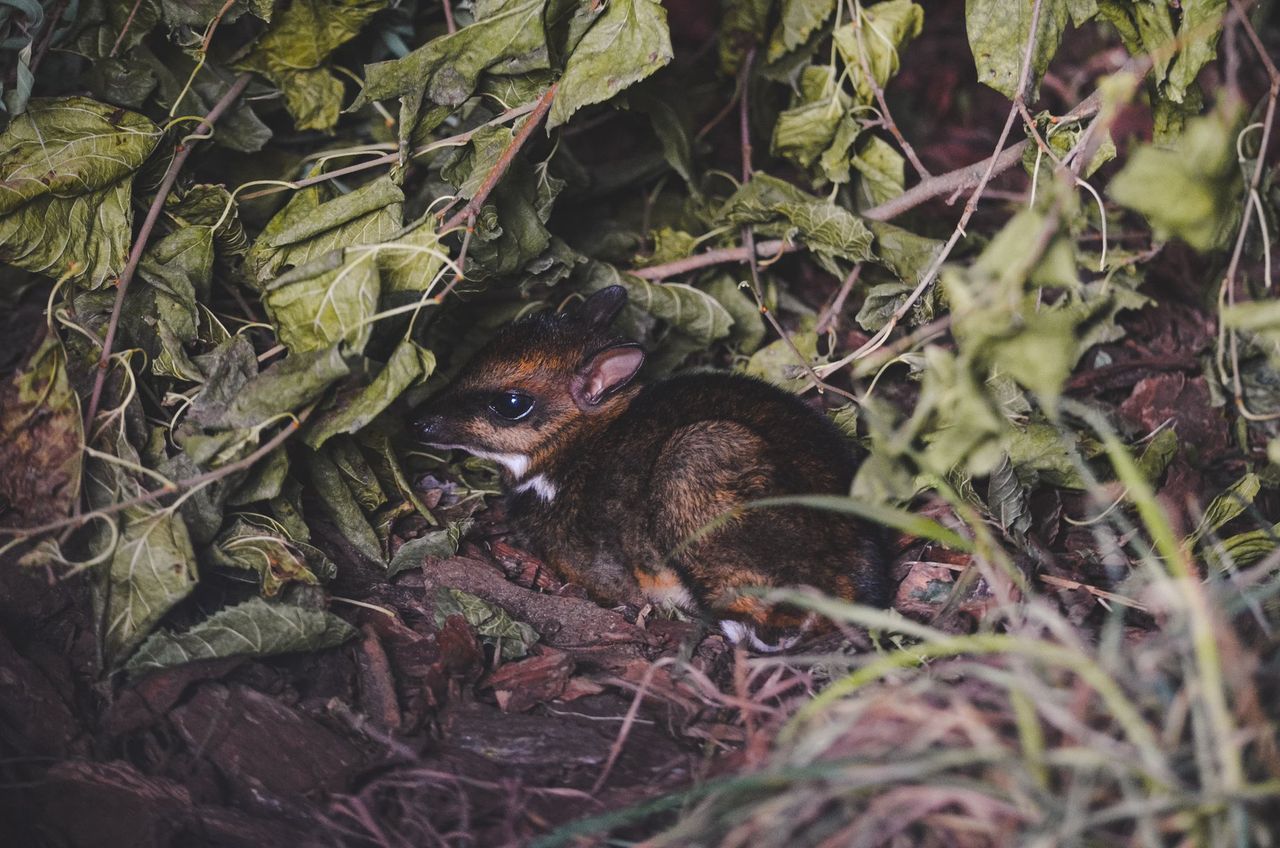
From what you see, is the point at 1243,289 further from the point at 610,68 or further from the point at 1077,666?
the point at 1077,666

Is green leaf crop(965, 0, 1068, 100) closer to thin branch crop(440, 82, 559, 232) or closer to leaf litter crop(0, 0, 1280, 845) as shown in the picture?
leaf litter crop(0, 0, 1280, 845)

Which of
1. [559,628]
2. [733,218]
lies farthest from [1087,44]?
[559,628]

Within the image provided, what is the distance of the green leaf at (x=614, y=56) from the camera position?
13.4ft

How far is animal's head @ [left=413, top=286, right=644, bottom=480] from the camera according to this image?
4.77 m

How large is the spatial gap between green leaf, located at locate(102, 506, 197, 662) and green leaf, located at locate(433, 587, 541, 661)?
94 cm

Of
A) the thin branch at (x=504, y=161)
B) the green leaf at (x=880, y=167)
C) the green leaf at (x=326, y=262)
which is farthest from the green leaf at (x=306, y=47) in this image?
the green leaf at (x=880, y=167)

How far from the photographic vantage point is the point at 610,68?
413cm

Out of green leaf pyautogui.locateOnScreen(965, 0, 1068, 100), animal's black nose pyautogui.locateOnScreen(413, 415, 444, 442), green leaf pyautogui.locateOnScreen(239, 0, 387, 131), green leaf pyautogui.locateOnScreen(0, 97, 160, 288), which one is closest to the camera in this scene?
green leaf pyautogui.locateOnScreen(0, 97, 160, 288)

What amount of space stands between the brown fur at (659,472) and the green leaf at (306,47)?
134 centimetres

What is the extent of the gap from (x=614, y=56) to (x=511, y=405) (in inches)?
61.9

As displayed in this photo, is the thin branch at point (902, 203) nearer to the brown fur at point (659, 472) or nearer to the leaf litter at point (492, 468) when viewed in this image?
the leaf litter at point (492, 468)

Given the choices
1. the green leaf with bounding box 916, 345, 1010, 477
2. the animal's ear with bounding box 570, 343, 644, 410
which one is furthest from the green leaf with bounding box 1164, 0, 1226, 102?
the animal's ear with bounding box 570, 343, 644, 410

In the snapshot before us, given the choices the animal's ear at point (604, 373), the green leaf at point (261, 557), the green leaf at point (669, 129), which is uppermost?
the green leaf at point (669, 129)

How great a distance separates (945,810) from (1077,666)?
51 centimetres
